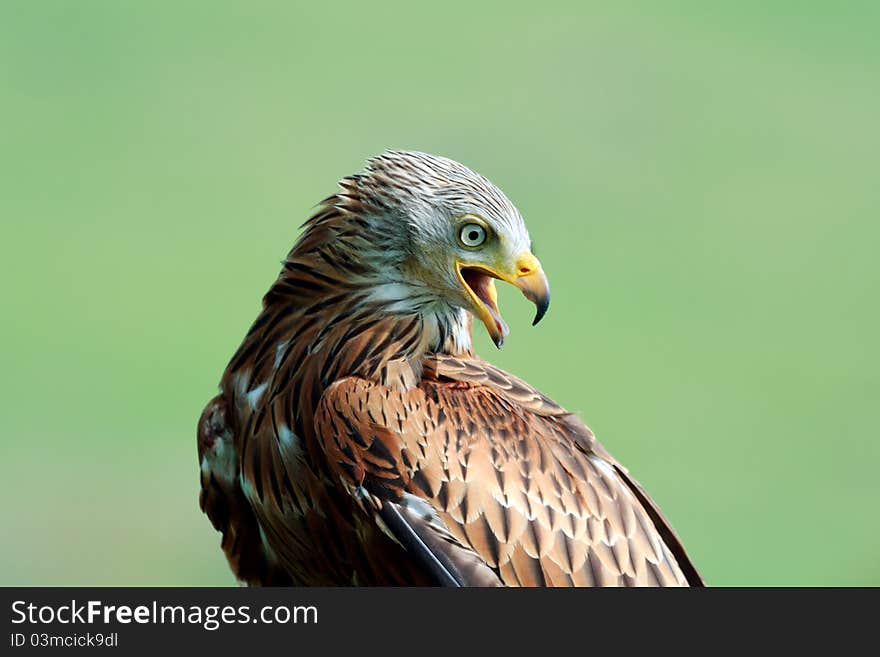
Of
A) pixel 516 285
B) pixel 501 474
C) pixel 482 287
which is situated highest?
pixel 482 287

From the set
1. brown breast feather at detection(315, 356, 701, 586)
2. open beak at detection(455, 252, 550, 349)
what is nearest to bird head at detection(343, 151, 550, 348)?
open beak at detection(455, 252, 550, 349)

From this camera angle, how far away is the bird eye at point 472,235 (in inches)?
167

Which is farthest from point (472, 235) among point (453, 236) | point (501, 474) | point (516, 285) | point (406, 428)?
point (501, 474)

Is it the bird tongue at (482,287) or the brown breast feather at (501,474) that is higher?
the bird tongue at (482,287)

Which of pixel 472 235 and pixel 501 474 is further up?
pixel 472 235

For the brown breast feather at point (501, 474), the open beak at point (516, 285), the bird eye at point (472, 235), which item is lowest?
the brown breast feather at point (501, 474)

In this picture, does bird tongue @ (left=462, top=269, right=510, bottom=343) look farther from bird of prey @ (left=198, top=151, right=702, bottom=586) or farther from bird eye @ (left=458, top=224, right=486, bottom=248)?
bird eye @ (left=458, top=224, right=486, bottom=248)

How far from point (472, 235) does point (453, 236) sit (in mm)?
57

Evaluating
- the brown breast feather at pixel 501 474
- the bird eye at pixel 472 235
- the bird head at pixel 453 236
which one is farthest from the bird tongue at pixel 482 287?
the brown breast feather at pixel 501 474

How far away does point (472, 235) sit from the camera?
14.0 feet

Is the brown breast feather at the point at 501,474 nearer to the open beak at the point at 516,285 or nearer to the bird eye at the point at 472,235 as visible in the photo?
the open beak at the point at 516,285

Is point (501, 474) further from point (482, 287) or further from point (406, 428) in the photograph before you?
point (482, 287)

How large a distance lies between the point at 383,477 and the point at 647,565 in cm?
97

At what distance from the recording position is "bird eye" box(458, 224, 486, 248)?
4238 mm
